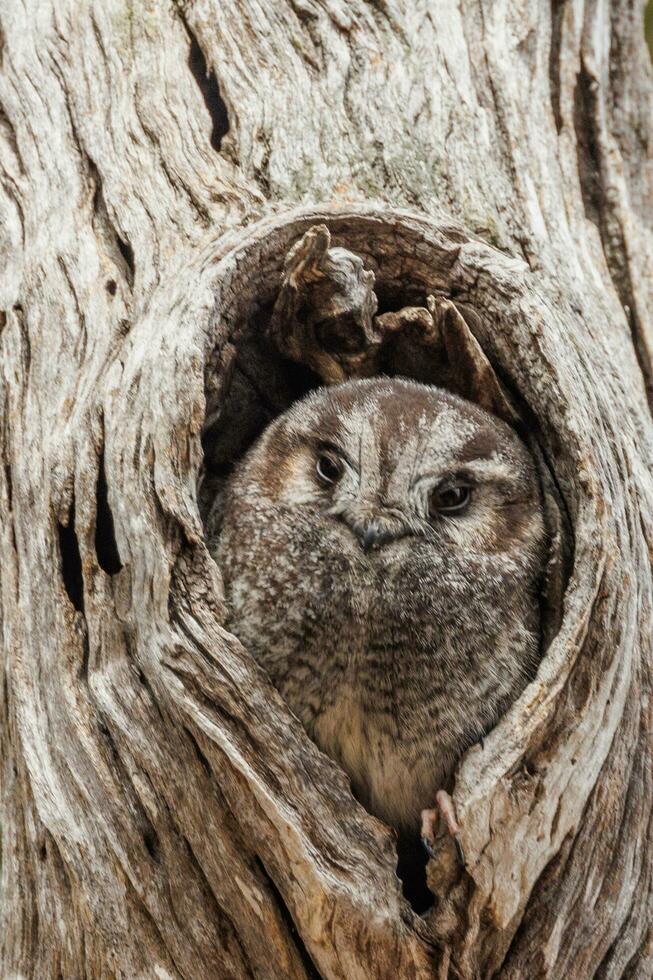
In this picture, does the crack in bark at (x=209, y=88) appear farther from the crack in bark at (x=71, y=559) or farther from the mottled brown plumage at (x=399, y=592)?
the crack in bark at (x=71, y=559)

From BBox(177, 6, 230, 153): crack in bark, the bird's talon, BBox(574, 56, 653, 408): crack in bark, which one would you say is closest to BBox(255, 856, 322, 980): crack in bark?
the bird's talon

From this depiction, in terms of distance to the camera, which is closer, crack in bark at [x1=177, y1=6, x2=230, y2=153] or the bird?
the bird

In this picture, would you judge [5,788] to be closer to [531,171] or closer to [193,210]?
[193,210]

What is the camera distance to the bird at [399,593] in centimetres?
261

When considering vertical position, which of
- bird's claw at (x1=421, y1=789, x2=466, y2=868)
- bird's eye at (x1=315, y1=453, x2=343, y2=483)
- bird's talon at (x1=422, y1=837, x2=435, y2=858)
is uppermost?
bird's eye at (x1=315, y1=453, x2=343, y2=483)

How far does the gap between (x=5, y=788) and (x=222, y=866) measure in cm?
76

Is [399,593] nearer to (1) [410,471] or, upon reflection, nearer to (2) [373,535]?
(2) [373,535]

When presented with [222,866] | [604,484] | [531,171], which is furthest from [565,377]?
[222,866]

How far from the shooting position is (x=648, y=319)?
345 centimetres

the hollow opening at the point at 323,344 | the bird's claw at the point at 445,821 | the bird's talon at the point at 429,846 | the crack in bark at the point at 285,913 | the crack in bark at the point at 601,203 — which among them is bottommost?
the crack in bark at the point at 285,913

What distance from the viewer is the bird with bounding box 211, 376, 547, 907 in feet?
8.55

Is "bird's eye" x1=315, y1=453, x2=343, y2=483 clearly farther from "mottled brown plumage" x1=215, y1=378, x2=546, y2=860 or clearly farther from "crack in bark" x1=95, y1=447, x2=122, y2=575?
"crack in bark" x1=95, y1=447, x2=122, y2=575

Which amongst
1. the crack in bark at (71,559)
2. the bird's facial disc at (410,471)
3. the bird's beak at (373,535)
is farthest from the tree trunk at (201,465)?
the bird's beak at (373,535)

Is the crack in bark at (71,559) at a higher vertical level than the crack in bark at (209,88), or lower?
lower
